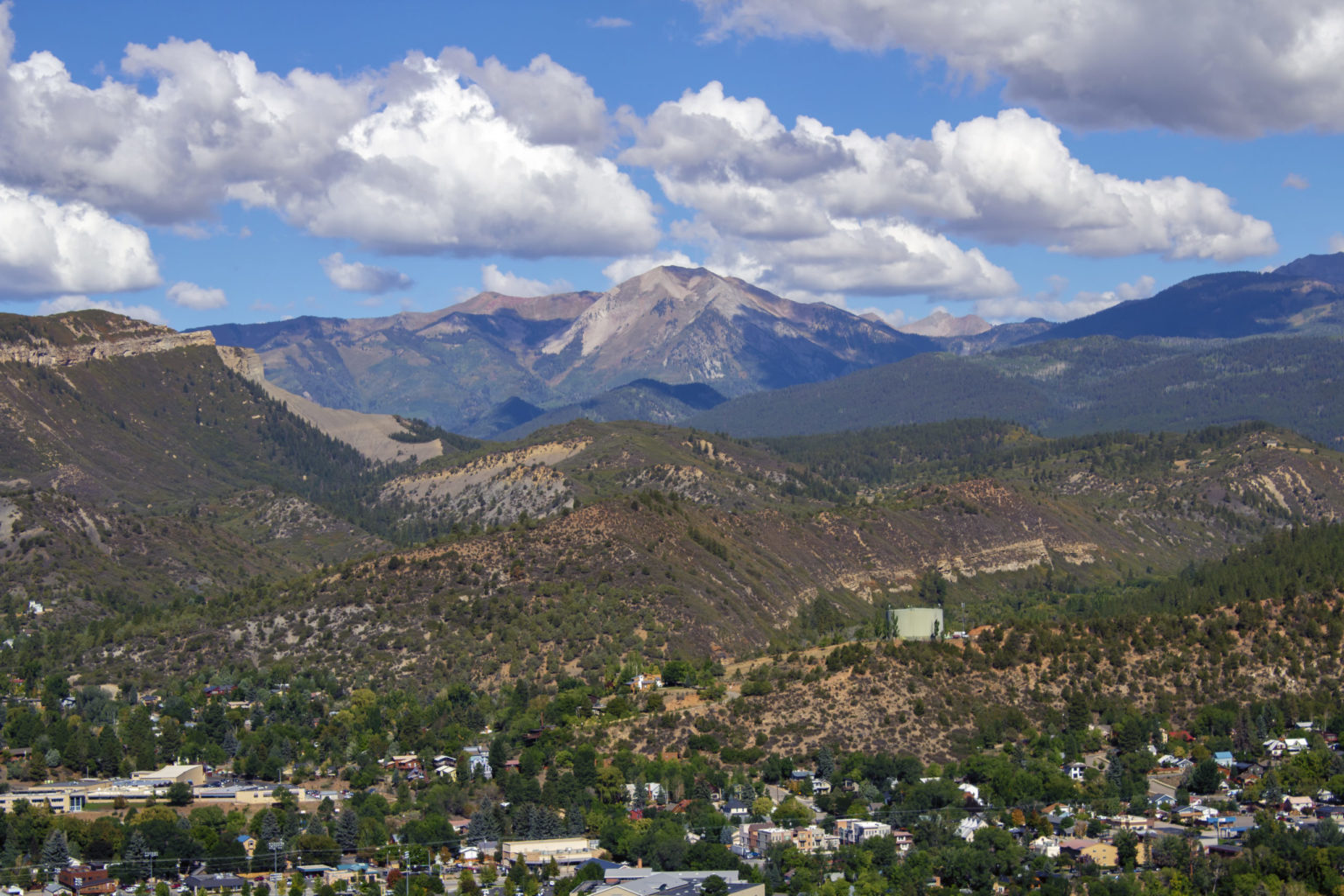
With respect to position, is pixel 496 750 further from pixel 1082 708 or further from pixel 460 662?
pixel 1082 708

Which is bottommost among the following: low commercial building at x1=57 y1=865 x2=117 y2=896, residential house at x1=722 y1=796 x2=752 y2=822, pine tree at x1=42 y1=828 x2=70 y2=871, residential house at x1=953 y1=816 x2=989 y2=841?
residential house at x1=953 y1=816 x2=989 y2=841

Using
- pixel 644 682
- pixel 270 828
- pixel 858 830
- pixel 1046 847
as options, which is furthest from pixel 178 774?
pixel 1046 847

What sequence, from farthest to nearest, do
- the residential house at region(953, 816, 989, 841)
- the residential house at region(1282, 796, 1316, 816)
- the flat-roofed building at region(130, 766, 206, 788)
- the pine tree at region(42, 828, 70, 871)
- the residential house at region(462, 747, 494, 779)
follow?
the residential house at region(462, 747, 494, 779)
the flat-roofed building at region(130, 766, 206, 788)
the residential house at region(1282, 796, 1316, 816)
the residential house at region(953, 816, 989, 841)
the pine tree at region(42, 828, 70, 871)

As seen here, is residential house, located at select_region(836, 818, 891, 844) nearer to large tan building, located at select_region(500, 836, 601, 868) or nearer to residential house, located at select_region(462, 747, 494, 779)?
large tan building, located at select_region(500, 836, 601, 868)

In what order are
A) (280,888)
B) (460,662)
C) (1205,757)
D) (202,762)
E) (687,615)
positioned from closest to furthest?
1. (280,888)
2. (1205,757)
3. (202,762)
4. (460,662)
5. (687,615)

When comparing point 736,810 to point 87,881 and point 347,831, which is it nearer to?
point 347,831

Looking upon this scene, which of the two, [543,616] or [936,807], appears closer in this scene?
[936,807]

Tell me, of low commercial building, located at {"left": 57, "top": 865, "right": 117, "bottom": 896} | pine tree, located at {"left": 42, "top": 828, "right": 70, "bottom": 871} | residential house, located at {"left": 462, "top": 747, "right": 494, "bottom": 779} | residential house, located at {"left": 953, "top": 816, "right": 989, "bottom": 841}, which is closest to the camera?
low commercial building, located at {"left": 57, "top": 865, "right": 117, "bottom": 896}

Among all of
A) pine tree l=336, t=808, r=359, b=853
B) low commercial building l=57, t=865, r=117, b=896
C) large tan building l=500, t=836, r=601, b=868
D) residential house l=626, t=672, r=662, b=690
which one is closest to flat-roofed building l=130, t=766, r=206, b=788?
pine tree l=336, t=808, r=359, b=853

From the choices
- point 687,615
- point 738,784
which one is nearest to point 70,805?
point 738,784

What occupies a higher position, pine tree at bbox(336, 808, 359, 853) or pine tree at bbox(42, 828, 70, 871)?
pine tree at bbox(42, 828, 70, 871)

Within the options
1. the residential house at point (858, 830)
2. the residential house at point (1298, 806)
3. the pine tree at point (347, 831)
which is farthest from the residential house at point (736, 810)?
the residential house at point (1298, 806)
